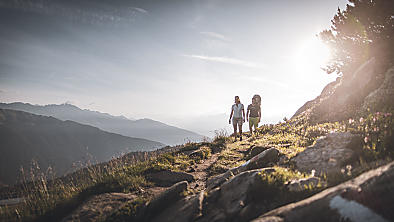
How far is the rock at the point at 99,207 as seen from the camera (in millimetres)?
4801

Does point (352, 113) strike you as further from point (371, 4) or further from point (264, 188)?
point (371, 4)

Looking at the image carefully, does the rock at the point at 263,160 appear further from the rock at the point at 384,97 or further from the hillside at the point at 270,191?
the rock at the point at 384,97

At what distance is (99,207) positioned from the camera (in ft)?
17.3

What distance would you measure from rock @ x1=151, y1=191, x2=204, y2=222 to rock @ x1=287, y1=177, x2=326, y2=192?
198 centimetres

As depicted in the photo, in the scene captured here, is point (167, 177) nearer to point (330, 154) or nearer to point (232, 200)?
point (232, 200)

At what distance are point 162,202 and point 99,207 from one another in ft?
6.22

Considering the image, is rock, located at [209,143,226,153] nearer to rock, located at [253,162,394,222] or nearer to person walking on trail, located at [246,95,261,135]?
person walking on trail, located at [246,95,261,135]

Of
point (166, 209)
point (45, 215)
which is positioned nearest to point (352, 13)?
point (166, 209)

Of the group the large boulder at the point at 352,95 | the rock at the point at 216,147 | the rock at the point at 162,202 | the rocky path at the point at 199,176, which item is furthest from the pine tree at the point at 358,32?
the rock at the point at 162,202

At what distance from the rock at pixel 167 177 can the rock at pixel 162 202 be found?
2.10 metres

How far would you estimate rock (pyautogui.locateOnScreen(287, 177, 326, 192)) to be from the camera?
379cm

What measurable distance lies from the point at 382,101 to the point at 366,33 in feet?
52.4

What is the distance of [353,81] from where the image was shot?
12.4 meters

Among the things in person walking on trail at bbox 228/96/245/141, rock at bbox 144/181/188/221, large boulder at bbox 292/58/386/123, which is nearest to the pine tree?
large boulder at bbox 292/58/386/123
